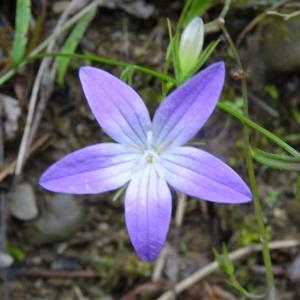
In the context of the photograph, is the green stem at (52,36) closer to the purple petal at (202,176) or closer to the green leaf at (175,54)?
the green leaf at (175,54)

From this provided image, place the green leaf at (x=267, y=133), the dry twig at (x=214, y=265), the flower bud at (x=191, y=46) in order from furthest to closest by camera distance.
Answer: the dry twig at (x=214, y=265)
the flower bud at (x=191, y=46)
the green leaf at (x=267, y=133)

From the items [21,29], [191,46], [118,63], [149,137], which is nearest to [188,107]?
[149,137]

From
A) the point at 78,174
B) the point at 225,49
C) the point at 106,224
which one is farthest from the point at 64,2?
the point at 78,174

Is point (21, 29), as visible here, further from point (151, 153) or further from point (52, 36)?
point (151, 153)

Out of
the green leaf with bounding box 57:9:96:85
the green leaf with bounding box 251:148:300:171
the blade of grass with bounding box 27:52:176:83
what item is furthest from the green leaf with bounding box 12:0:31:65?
the green leaf with bounding box 251:148:300:171

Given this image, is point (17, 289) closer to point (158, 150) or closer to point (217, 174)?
point (158, 150)

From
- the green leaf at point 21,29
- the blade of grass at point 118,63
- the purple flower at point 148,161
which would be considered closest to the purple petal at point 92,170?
the purple flower at point 148,161
